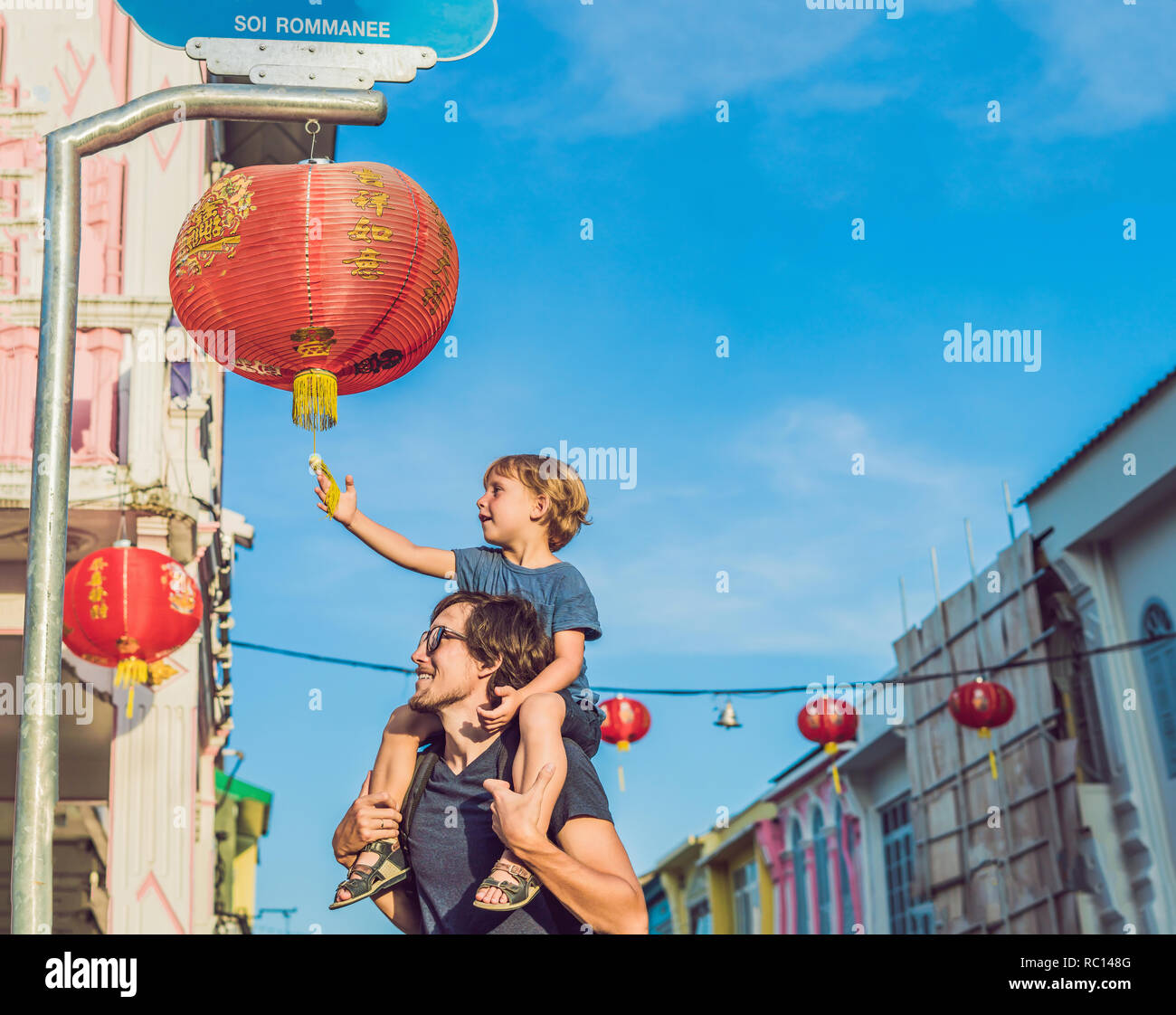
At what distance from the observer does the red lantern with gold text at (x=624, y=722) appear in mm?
14609

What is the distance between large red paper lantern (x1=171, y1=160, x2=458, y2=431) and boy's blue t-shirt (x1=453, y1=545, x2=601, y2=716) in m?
0.91

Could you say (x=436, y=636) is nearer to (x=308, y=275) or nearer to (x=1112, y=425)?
(x=308, y=275)

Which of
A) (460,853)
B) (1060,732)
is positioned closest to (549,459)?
(460,853)

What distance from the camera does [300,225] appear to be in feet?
15.8

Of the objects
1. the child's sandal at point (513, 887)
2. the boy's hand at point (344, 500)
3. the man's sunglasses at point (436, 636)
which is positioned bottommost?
the child's sandal at point (513, 887)

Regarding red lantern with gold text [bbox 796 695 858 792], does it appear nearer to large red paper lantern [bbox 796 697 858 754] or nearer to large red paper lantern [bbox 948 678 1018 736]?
large red paper lantern [bbox 796 697 858 754]

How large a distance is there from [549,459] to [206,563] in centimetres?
816

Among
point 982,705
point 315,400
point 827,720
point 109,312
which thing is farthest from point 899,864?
point 315,400

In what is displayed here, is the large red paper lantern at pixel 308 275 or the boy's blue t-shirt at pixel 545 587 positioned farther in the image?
the large red paper lantern at pixel 308 275

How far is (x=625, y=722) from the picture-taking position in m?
14.6

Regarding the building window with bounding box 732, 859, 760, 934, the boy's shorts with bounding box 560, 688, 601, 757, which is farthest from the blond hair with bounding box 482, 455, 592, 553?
the building window with bounding box 732, 859, 760, 934

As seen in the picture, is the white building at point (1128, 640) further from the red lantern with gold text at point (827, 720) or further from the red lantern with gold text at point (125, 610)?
the red lantern with gold text at point (125, 610)

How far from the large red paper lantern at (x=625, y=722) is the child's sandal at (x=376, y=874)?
10976mm

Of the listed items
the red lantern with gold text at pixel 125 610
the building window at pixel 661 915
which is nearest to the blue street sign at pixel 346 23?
the red lantern with gold text at pixel 125 610
